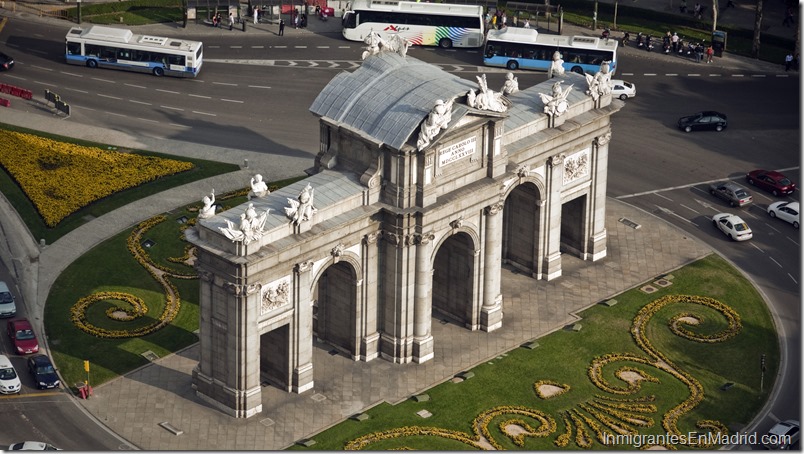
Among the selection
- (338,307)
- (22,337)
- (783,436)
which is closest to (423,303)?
(338,307)

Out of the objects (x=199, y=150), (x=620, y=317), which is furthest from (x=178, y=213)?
(x=620, y=317)

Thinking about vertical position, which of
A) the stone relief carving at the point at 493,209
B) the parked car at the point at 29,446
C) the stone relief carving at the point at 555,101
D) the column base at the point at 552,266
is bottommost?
the parked car at the point at 29,446

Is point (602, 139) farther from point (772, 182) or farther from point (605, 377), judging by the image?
point (772, 182)

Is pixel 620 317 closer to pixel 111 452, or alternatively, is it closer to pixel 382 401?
pixel 382 401

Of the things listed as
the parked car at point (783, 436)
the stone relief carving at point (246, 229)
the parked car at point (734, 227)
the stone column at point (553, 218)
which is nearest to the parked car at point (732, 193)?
the parked car at point (734, 227)

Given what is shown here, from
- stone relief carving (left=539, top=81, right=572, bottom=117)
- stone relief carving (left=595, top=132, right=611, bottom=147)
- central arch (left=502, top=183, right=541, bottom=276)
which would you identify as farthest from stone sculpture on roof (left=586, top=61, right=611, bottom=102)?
central arch (left=502, top=183, right=541, bottom=276)

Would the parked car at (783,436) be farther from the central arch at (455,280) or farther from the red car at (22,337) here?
the red car at (22,337)
